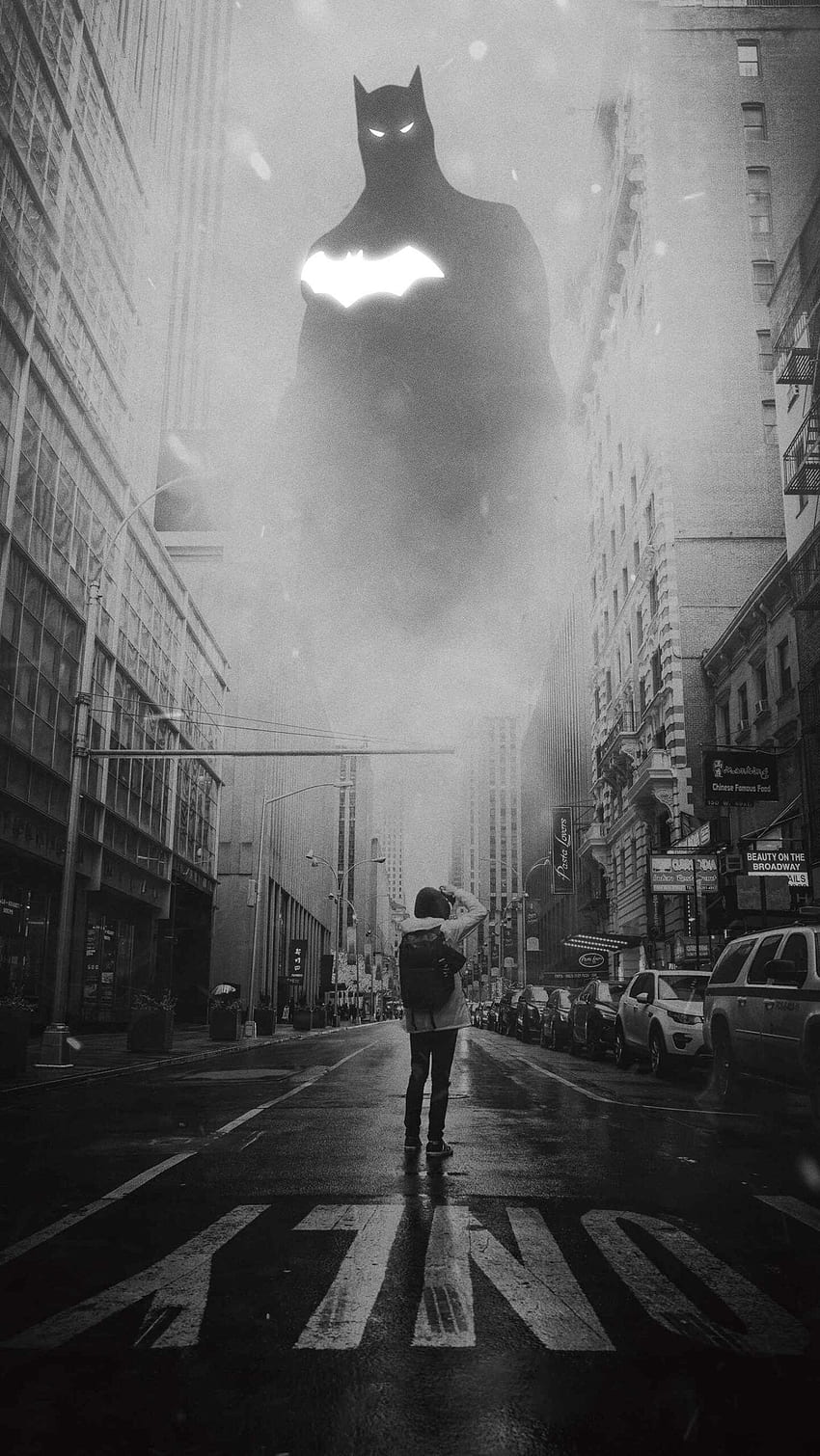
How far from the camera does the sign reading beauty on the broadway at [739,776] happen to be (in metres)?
27.7

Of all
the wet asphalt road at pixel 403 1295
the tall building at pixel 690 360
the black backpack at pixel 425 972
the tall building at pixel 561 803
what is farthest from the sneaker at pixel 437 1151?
the tall building at pixel 561 803

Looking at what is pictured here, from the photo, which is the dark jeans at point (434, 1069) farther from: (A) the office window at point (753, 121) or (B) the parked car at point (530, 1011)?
(A) the office window at point (753, 121)

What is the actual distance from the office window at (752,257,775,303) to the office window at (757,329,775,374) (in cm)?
140

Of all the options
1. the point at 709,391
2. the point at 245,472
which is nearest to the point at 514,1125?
the point at 245,472

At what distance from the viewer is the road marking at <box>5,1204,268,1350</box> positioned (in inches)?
143

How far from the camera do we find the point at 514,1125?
992cm

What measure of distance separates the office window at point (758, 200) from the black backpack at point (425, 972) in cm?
4349

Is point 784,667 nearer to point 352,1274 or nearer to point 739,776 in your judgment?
point 739,776

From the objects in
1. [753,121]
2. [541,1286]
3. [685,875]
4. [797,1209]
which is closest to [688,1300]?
[541,1286]

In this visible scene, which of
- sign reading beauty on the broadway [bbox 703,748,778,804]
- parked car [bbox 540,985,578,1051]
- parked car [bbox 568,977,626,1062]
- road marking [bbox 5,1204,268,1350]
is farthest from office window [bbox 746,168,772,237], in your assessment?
road marking [bbox 5,1204,268,1350]

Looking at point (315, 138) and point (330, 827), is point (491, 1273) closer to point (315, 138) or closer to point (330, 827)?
point (315, 138)

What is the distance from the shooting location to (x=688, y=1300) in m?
4.15

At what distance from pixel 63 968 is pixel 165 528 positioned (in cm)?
1765

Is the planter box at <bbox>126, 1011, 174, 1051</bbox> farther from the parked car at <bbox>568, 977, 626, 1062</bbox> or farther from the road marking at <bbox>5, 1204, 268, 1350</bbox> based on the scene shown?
the road marking at <bbox>5, 1204, 268, 1350</bbox>
